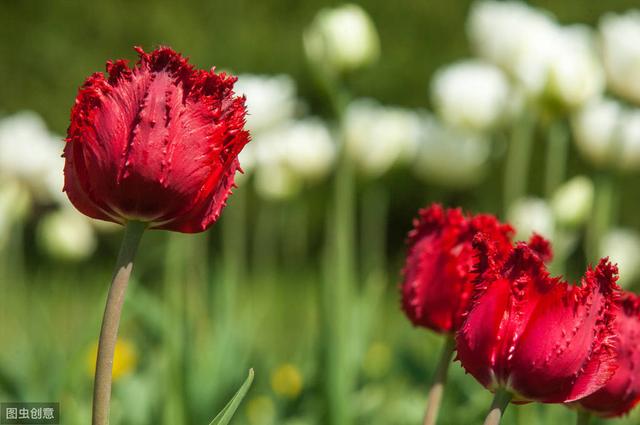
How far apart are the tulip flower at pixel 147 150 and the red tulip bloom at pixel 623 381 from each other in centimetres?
28

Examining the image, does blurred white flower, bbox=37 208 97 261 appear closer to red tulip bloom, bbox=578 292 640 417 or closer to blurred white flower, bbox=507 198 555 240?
blurred white flower, bbox=507 198 555 240

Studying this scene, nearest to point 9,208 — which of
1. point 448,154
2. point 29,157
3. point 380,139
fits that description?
point 29,157

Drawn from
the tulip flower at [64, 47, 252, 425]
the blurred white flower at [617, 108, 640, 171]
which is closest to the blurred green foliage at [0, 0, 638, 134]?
the blurred white flower at [617, 108, 640, 171]

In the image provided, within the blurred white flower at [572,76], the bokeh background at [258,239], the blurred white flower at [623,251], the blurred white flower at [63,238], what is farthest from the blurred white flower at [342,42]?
the blurred white flower at [623,251]

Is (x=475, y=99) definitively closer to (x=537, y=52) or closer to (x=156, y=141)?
(x=537, y=52)

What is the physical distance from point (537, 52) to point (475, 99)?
Answer: 268 mm

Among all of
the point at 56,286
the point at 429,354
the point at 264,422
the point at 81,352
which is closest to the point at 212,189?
the point at 81,352

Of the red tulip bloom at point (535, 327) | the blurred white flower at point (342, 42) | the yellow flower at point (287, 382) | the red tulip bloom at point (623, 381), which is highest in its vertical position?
the blurred white flower at point (342, 42)

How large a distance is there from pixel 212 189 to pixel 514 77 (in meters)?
1.16

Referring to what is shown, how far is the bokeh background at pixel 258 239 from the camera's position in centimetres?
123

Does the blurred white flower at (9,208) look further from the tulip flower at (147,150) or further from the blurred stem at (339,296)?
the tulip flower at (147,150)

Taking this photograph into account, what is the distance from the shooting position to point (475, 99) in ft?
5.47

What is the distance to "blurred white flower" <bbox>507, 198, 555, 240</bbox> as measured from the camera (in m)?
1.61

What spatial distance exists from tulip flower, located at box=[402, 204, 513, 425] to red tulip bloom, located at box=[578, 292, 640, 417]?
0.30 feet
